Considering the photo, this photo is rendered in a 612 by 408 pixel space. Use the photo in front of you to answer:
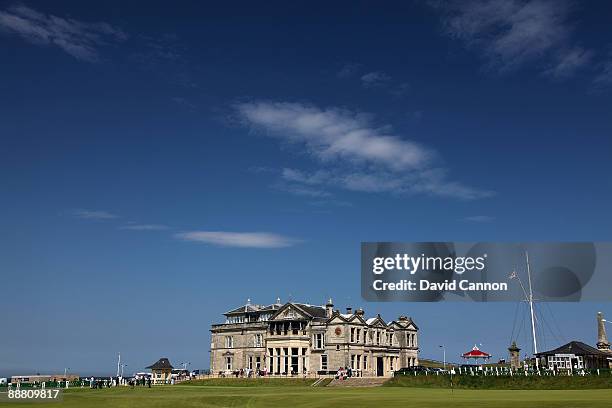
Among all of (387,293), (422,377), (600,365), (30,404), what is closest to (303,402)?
(30,404)

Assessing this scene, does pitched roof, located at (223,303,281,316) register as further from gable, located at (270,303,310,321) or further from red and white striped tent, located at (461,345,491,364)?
red and white striped tent, located at (461,345,491,364)

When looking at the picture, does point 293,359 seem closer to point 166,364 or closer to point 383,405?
point 166,364

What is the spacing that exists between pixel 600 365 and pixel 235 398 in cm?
5299

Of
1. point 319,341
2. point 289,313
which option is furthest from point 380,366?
point 289,313

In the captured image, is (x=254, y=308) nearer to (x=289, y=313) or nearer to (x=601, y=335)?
(x=289, y=313)

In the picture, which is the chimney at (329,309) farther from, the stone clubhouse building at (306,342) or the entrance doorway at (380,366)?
the entrance doorway at (380,366)

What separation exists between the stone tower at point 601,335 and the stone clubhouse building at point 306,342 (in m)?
30.5

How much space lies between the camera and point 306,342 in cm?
9638

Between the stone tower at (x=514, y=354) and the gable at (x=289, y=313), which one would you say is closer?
the stone tower at (x=514, y=354)

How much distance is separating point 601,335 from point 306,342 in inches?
1569

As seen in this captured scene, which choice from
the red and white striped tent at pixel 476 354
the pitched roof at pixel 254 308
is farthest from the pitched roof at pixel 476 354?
the pitched roof at pixel 254 308

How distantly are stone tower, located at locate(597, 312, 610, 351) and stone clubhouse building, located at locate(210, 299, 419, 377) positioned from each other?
30.5 metres

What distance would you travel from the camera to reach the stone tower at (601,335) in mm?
86938

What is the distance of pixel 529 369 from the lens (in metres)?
68.8
